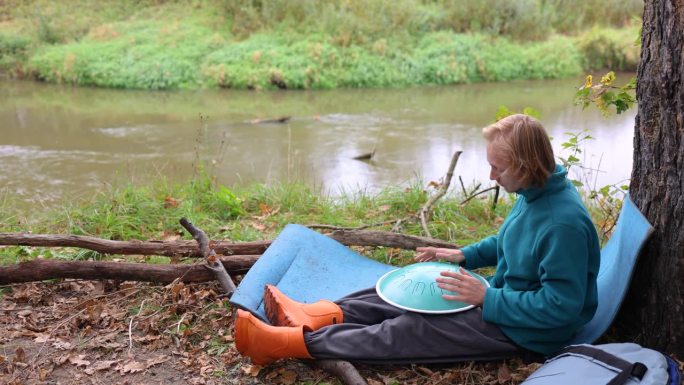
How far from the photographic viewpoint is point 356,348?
2.32m

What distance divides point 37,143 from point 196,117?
9.45 ft

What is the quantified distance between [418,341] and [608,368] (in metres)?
0.68

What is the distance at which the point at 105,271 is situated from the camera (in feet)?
10.1

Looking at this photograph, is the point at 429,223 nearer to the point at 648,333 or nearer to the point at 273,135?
the point at 648,333

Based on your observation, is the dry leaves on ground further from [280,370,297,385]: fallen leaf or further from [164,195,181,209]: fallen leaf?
[164,195,181,209]: fallen leaf

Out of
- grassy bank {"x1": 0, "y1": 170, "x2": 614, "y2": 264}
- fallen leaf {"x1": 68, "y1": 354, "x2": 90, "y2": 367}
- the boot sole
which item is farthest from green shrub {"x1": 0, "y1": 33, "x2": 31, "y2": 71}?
the boot sole

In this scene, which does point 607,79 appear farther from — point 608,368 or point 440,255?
point 608,368

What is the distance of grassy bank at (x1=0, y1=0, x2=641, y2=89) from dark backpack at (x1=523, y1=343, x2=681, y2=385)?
1254 cm

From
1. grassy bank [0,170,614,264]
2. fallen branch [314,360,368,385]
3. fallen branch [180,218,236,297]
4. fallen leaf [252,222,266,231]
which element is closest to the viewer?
fallen branch [314,360,368,385]

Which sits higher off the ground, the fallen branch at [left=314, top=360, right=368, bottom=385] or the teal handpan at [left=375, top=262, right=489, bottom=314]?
the teal handpan at [left=375, top=262, right=489, bottom=314]

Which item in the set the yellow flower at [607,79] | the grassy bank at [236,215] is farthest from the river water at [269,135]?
the yellow flower at [607,79]

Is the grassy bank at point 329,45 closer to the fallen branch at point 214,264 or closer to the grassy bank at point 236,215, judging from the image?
the grassy bank at point 236,215

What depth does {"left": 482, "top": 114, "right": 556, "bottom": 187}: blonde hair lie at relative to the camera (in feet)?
6.82

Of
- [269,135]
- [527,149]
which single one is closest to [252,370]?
[527,149]
